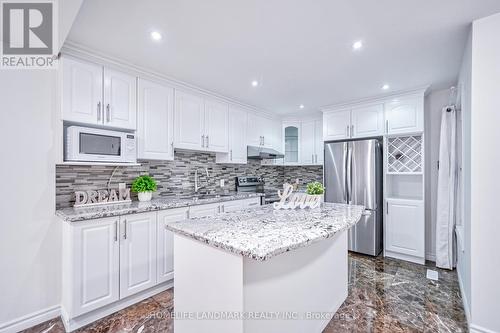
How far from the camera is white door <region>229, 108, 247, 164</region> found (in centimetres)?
376

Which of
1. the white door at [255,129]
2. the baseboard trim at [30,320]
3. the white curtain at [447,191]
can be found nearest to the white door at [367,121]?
the white curtain at [447,191]

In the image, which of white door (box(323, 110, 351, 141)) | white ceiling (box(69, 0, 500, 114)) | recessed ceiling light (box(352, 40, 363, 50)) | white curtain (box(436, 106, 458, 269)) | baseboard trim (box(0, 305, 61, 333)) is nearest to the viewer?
white ceiling (box(69, 0, 500, 114))

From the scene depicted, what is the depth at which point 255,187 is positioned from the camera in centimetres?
445

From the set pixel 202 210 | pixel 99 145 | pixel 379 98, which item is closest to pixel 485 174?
pixel 379 98

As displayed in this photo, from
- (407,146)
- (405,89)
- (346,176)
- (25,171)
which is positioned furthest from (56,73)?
(407,146)

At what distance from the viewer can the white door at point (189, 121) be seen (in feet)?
9.90

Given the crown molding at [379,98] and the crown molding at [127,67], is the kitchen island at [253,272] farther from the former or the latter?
the crown molding at [379,98]

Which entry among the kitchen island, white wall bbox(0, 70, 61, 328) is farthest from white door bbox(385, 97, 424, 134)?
white wall bbox(0, 70, 61, 328)

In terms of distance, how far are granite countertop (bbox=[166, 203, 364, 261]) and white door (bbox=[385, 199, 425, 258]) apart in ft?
6.27

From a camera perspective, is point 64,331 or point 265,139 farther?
point 265,139

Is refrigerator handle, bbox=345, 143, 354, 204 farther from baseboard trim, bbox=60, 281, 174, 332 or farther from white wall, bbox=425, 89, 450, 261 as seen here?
baseboard trim, bbox=60, 281, 174, 332

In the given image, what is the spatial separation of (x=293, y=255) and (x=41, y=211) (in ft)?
7.18

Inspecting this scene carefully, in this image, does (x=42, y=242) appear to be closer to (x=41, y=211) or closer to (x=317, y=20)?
(x=41, y=211)

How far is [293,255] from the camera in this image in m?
1.44
